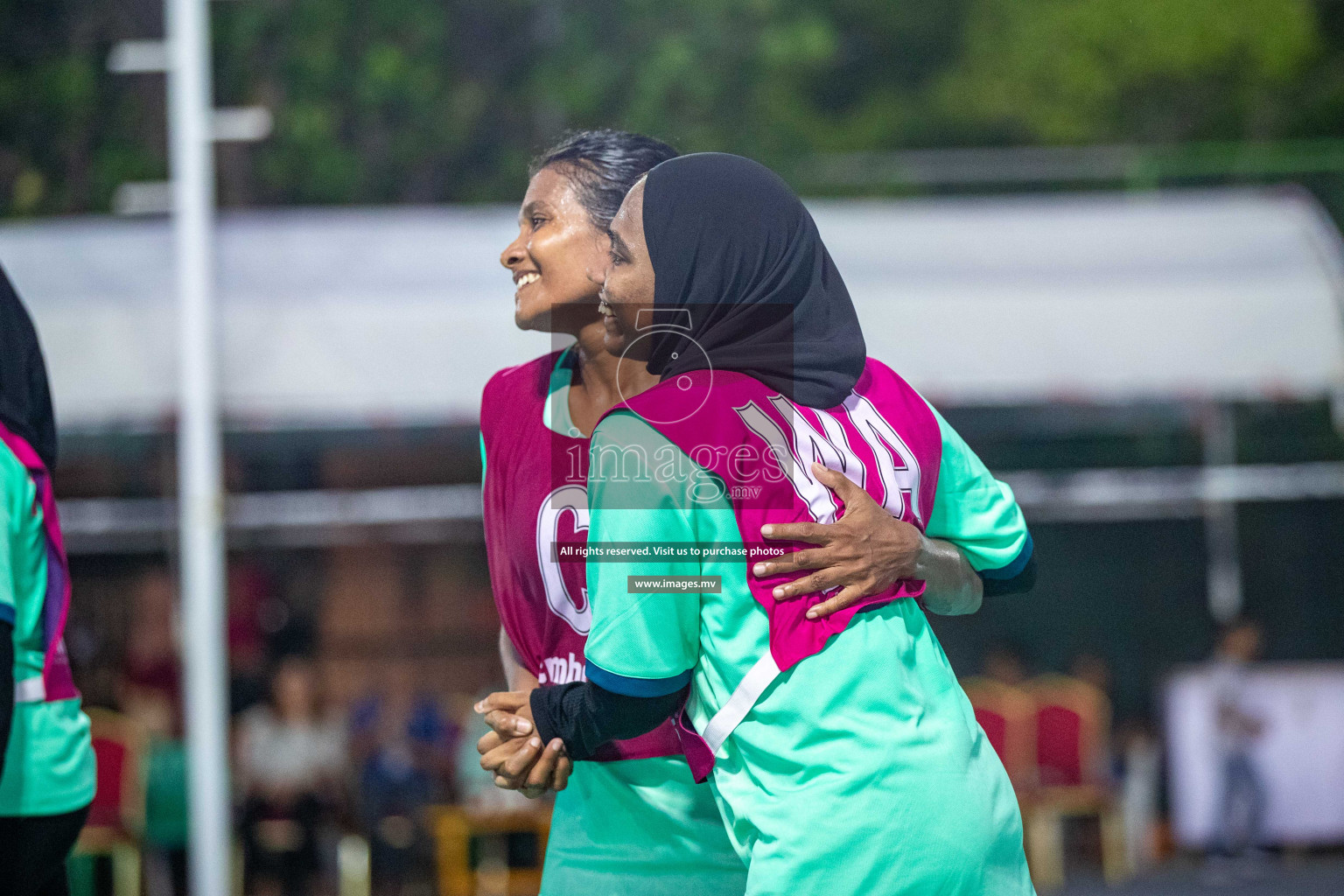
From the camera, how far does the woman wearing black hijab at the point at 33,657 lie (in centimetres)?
187

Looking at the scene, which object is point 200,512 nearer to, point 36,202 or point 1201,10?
point 36,202

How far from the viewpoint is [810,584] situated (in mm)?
1438

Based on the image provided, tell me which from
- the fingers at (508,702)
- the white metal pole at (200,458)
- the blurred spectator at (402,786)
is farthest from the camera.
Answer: the blurred spectator at (402,786)

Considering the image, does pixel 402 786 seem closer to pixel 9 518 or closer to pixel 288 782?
pixel 288 782

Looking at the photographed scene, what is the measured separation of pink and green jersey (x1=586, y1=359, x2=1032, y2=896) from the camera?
1.41 metres

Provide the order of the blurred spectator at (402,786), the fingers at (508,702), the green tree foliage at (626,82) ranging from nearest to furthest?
the fingers at (508,702) → the blurred spectator at (402,786) → the green tree foliage at (626,82)

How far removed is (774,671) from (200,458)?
411 centimetres

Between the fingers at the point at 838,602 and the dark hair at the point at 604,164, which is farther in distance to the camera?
the dark hair at the point at 604,164

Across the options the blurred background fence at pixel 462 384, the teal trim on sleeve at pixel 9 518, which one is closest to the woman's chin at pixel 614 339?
the teal trim on sleeve at pixel 9 518

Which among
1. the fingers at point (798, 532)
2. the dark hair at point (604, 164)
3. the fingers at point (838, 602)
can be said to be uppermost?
the dark hair at point (604, 164)

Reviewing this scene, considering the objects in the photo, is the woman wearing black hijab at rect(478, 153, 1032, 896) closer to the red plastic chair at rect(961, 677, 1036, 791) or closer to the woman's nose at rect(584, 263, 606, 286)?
the woman's nose at rect(584, 263, 606, 286)

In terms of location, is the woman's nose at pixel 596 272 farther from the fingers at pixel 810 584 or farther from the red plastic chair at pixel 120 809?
the red plastic chair at pixel 120 809

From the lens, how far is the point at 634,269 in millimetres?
1564

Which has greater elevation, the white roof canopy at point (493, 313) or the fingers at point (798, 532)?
the white roof canopy at point (493, 313)
